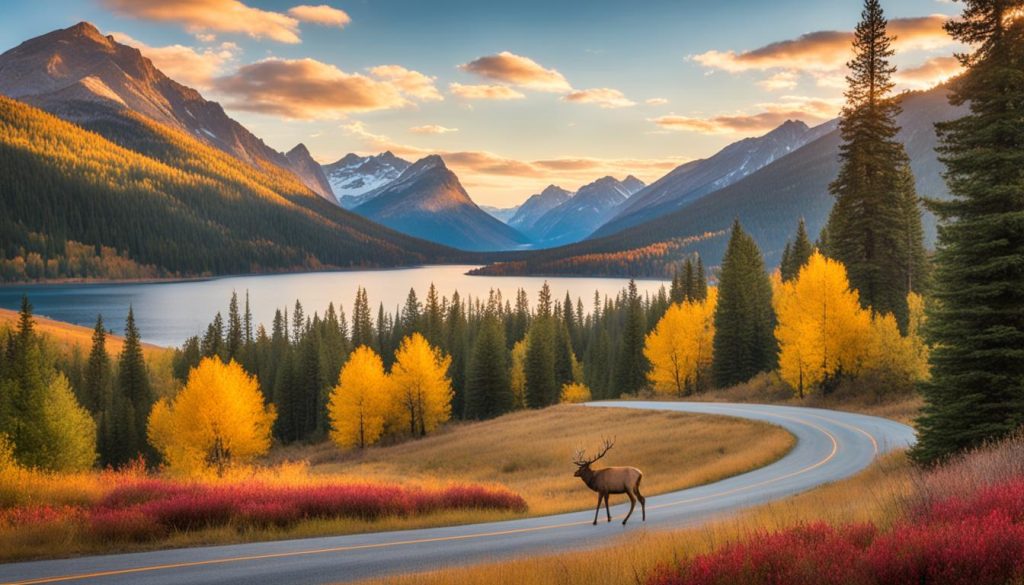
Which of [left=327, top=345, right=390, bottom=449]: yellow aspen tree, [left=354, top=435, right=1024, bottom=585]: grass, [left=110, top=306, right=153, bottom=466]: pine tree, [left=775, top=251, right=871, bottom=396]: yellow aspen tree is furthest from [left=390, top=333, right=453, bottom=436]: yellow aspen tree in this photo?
[left=354, top=435, right=1024, bottom=585]: grass

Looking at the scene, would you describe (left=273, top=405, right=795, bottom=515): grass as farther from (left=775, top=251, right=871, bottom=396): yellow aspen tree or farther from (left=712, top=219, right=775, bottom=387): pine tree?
(left=712, top=219, right=775, bottom=387): pine tree

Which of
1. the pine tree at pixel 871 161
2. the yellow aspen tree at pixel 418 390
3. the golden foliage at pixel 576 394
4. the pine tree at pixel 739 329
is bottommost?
the golden foliage at pixel 576 394

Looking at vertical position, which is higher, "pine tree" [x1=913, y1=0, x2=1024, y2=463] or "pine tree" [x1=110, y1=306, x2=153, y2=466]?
"pine tree" [x1=913, y1=0, x2=1024, y2=463]

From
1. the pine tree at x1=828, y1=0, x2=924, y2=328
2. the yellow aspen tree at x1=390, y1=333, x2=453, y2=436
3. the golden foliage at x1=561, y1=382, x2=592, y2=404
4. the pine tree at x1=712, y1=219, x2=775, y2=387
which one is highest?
the pine tree at x1=828, y1=0, x2=924, y2=328

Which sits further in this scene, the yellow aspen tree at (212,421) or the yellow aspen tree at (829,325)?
the yellow aspen tree at (212,421)

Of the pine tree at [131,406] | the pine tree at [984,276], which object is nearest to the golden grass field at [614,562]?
the pine tree at [984,276]

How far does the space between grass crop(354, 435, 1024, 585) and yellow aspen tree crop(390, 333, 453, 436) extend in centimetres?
6266

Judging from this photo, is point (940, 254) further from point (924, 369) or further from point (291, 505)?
point (924, 369)

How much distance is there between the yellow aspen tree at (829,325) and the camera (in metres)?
48.7

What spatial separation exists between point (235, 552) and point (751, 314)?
6205 cm

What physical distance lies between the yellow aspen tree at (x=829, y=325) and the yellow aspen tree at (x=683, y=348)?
21.2 metres

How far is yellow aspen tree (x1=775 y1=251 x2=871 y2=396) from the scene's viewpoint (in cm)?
4869

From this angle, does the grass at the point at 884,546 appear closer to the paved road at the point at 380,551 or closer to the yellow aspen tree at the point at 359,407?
the paved road at the point at 380,551

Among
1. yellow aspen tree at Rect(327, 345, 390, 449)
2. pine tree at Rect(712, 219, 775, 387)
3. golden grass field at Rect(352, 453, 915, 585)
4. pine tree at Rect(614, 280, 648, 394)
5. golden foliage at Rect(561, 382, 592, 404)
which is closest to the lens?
golden grass field at Rect(352, 453, 915, 585)
